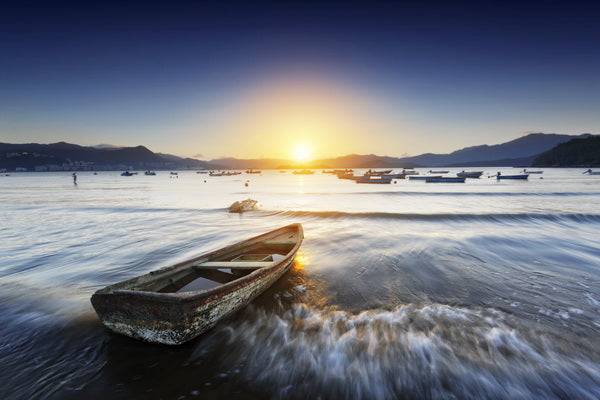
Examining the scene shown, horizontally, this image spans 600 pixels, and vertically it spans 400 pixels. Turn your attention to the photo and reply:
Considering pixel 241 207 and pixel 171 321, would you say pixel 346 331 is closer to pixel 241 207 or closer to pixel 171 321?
pixel 171 321

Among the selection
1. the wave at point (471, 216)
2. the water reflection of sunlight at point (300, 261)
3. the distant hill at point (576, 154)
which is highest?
the distant hill at point (576, 154)

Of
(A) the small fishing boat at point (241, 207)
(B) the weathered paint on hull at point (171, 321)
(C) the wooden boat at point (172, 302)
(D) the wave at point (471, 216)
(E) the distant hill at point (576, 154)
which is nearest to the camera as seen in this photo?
(C) the wooden boat at point (172, 302)

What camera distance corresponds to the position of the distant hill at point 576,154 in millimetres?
141750

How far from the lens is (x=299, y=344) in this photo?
5652 mm

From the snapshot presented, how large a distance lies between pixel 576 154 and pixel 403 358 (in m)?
228

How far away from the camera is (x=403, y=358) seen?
5215 mm

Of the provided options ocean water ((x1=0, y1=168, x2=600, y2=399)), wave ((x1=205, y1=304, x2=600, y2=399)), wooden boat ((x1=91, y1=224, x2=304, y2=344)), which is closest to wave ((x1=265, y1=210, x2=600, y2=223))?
ocean water ((x1=0, y1=168, x2=600, y2=399))

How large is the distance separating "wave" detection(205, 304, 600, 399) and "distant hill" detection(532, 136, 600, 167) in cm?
21464

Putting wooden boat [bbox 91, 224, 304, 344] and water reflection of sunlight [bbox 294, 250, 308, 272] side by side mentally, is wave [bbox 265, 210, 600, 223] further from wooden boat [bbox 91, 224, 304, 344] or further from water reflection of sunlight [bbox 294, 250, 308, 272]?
wooden boat [bbox 91, 224, 304, 344]

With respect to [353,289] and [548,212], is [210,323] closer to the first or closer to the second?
[353,289]

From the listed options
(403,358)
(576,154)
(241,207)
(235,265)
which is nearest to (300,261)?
(235,265)

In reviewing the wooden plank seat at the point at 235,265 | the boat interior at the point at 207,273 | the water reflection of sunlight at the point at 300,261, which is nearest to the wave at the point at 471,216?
the water reflection of sunlight at the point at 300,261

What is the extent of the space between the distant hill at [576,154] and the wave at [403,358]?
21464cm

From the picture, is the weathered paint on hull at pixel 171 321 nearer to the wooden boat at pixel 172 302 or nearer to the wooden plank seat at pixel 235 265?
the wooden boat at pixel 172 302
